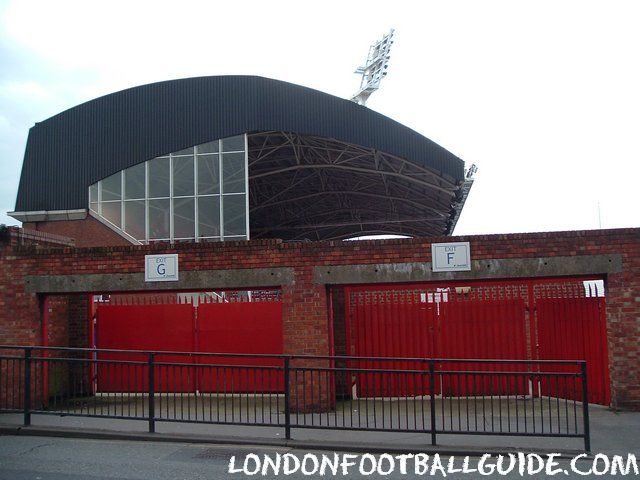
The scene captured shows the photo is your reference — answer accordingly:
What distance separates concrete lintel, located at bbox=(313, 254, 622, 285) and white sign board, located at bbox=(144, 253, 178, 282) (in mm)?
2598

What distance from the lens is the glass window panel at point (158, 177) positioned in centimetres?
2545

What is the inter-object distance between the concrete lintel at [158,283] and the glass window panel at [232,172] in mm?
13128

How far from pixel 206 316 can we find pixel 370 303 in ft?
11.5

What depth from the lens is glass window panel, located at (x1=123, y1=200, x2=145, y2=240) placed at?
25375 mm

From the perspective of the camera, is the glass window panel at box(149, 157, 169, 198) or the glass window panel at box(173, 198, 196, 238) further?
the glass window panel at box(149, 157, 169, 198)

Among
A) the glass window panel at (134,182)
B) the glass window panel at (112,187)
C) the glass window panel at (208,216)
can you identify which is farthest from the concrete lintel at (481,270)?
the glass window panel at (112,187)

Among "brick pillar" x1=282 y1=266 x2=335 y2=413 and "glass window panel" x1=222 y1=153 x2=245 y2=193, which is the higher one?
"glass window panel" x1=222 y1=153 x2=245 y2=193

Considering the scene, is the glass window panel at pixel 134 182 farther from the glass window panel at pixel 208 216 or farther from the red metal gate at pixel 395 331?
the red metal gate at pixel 395 331

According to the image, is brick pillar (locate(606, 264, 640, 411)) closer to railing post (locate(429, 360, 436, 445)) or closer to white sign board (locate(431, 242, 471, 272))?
white sign board (locate(431, 242, 471, 272))

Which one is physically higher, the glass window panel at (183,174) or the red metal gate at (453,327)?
the glass window panel at (183,174)

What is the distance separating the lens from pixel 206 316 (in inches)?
547

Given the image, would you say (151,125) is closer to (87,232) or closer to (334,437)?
(87,232)

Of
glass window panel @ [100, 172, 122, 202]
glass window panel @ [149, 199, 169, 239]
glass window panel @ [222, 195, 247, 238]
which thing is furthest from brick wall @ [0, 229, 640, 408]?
glass window panel @ [100, 172, 122, 202]

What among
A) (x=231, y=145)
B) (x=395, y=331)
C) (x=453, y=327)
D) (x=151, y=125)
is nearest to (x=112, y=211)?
(x=151, y=125)
